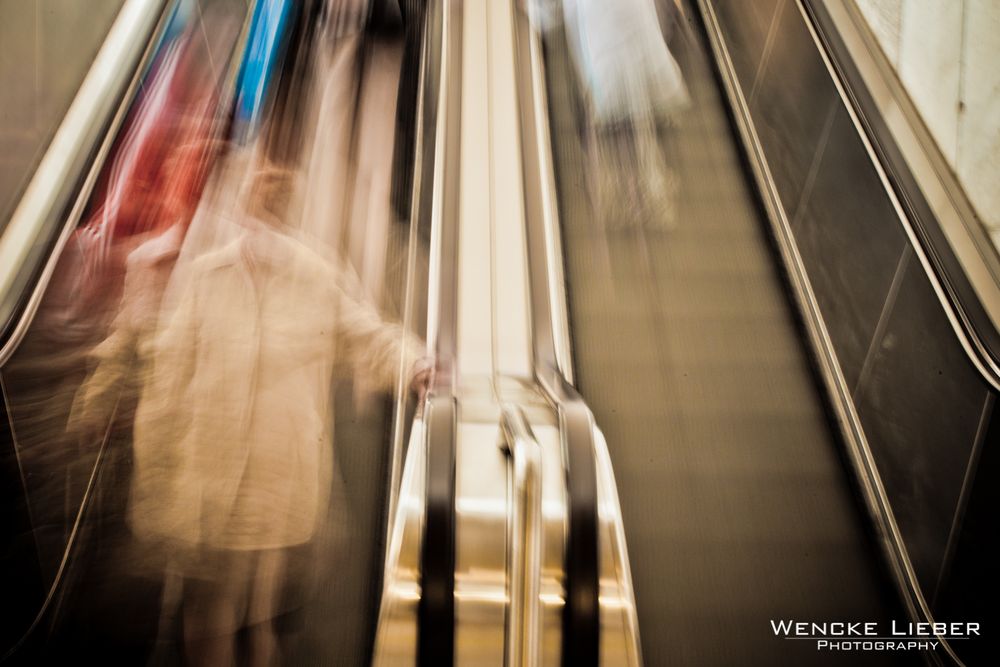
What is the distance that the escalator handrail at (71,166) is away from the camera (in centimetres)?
178

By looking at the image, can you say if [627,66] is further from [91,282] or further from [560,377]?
[91,282]

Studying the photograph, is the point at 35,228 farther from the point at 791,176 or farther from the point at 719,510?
the point at 791,176

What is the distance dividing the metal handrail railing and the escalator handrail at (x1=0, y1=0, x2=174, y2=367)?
1623 millimetres

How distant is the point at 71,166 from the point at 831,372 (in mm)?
2866

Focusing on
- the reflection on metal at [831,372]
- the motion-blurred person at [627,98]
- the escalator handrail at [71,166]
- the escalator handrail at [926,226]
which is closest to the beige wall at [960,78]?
the escalator handrail at [926,226]

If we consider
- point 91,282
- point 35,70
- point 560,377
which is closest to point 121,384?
point 91,282

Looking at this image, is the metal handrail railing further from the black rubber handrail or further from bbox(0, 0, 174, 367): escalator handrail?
bbox(0, 0, 174, 367): escalator handrail

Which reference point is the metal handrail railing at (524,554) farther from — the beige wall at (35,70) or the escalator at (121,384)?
the beige wall at (35,70)

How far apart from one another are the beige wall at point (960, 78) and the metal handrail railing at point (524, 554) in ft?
4.46

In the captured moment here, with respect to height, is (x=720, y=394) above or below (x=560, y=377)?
above

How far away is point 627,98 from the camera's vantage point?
9.86 ft

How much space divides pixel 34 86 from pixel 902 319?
3.11 metres

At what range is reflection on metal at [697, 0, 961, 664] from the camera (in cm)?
172

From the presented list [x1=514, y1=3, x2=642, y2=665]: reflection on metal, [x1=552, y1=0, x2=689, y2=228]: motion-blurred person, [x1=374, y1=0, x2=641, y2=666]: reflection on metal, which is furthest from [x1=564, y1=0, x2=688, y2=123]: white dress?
[x1=514, y1=3, x2=642, y2=665]: reflection on metal
